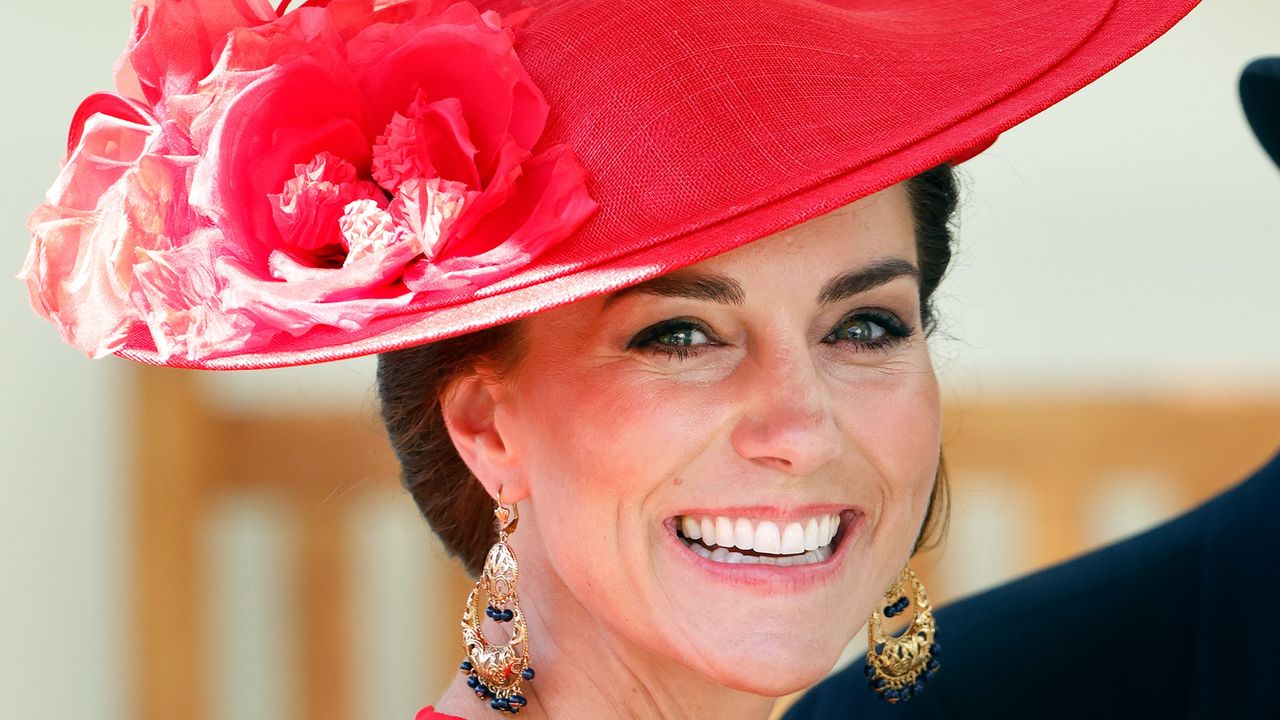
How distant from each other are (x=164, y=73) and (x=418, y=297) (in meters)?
0.33

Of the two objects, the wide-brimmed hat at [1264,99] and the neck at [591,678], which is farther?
the wide-brimmed hat at [1264,99]

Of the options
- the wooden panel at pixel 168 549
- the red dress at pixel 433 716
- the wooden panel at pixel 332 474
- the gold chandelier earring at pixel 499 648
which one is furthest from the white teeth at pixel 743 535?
the wooden panel at pixel 168 549

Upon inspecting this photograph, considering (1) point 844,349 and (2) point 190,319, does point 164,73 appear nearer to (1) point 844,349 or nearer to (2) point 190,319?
(2) point 190,319

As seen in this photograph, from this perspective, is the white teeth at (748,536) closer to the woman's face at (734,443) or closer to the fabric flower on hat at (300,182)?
the woman's face at (734,443)

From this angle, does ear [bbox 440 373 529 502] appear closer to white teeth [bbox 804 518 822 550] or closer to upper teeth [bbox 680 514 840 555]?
upper teeth [bbox 680 514 840 555]

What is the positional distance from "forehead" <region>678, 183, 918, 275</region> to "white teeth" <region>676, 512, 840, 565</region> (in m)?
0.27

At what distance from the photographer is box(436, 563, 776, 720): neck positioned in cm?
196

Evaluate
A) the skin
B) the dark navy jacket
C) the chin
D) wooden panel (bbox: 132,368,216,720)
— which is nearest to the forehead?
the skin

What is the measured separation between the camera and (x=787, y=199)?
1594 mm

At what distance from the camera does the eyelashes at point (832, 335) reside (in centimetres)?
181

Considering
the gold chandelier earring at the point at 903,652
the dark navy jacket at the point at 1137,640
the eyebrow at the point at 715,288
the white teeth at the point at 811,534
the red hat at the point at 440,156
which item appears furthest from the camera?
the dark navy jacket at the point at 1137,640

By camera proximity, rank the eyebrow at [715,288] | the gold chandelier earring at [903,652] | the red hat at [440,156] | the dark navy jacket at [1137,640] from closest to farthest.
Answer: the red hat at [440,156] → the eyebrow at [715,288] → the gold chandelier earring at [903,652] → the dark navy jacket at [1137,640]

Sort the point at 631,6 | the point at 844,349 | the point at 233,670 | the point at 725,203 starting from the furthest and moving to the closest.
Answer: the point at 233,670, the point at 844,349, the point at 631,6, the point at 725,203

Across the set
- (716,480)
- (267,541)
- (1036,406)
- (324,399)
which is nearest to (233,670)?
(267,541)
